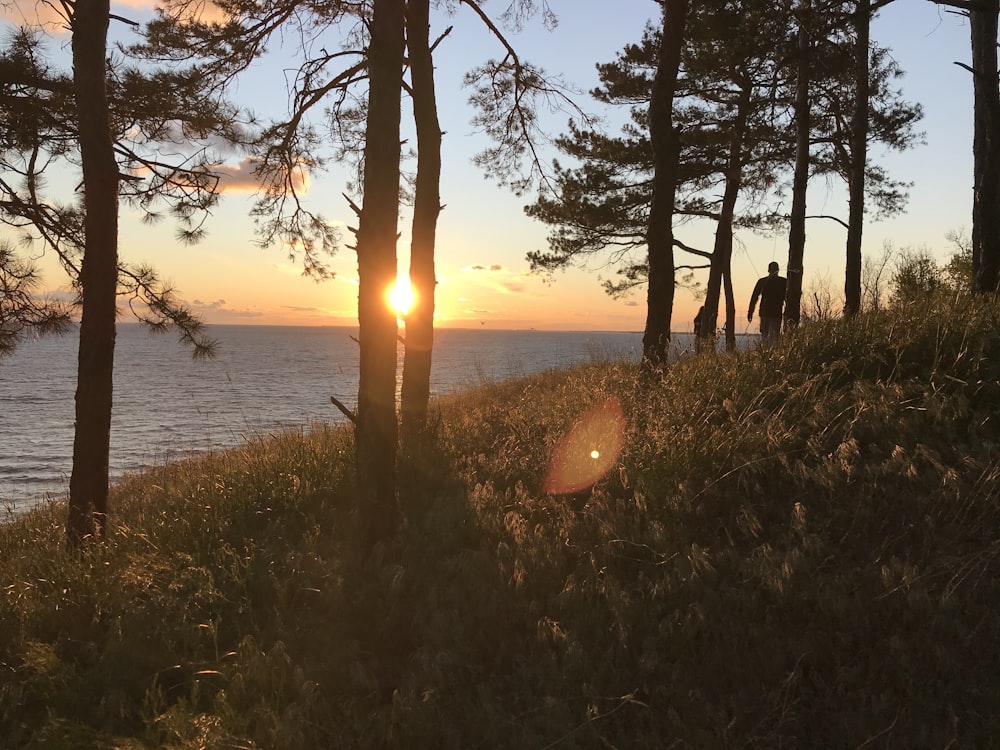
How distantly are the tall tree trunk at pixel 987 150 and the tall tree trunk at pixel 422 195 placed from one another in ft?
22.2

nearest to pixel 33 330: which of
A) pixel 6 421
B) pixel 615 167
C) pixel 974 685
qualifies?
pixel 974 685

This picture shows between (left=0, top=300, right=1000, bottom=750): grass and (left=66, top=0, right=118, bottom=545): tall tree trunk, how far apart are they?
96 cm

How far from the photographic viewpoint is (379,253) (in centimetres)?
482

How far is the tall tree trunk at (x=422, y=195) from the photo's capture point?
7.95 meters

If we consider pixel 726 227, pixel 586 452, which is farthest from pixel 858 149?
pixel 586 452

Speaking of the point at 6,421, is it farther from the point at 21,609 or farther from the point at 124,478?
the point at 21,609

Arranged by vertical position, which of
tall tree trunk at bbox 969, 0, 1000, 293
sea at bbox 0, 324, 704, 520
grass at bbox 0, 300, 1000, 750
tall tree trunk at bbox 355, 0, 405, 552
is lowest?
sea at bbox 0, 324, 704, 520

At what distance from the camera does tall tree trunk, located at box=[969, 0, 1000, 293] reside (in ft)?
27.3

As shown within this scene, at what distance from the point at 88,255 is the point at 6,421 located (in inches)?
1307

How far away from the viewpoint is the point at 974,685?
2.76 m

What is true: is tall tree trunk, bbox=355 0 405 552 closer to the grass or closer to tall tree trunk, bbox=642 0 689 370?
the grass

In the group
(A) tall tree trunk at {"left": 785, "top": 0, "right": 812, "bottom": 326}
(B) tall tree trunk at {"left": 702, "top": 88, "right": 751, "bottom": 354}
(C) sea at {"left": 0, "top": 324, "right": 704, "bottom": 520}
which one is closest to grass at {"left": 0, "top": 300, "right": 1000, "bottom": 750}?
(C) sea at {"left": 0, "top": 324, "right": 704, "bottom": 520}

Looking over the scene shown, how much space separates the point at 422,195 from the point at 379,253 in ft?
11.4

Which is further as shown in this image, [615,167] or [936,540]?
[615,167]
